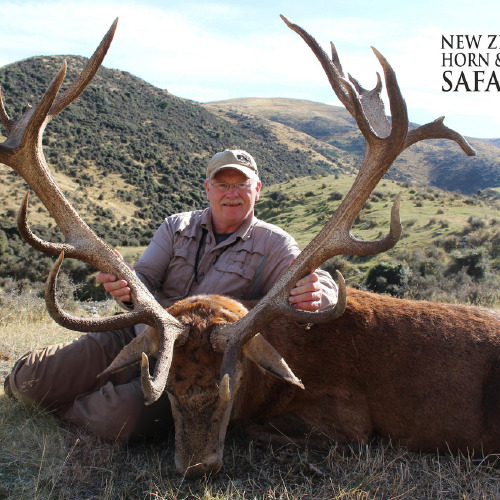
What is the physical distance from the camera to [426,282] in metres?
15.4

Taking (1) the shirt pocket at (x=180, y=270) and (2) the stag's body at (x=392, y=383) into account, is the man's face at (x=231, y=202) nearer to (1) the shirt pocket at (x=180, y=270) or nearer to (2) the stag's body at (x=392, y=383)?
(1) the shirt pocket at (x=180, y=270)

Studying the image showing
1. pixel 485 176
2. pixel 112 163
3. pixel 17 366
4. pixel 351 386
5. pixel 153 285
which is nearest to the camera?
pixel 351 386

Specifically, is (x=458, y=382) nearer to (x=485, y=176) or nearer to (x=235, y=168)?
(x=235, y=168)

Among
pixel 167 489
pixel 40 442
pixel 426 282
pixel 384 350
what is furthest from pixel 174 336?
pixel 426 282

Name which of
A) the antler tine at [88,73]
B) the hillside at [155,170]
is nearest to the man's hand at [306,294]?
the antler tine at [88,73]

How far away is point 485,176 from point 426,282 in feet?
231

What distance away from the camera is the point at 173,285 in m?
4.86

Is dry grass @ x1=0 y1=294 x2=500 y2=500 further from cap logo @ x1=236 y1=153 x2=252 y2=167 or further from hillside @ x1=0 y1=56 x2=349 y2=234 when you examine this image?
hillside @ x1=0 y1=56 x2=349 y2=234

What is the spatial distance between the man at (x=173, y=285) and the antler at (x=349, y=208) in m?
0.16

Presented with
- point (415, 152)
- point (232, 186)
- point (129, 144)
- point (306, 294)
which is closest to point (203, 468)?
point (306, 294)

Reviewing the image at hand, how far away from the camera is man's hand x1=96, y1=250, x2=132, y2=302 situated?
3.73m

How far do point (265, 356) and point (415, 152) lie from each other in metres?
106

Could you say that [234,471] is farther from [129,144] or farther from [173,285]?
[129,144]

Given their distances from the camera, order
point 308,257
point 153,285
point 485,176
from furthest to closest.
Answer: point 485,176 → point 153,285 → point 308,257
